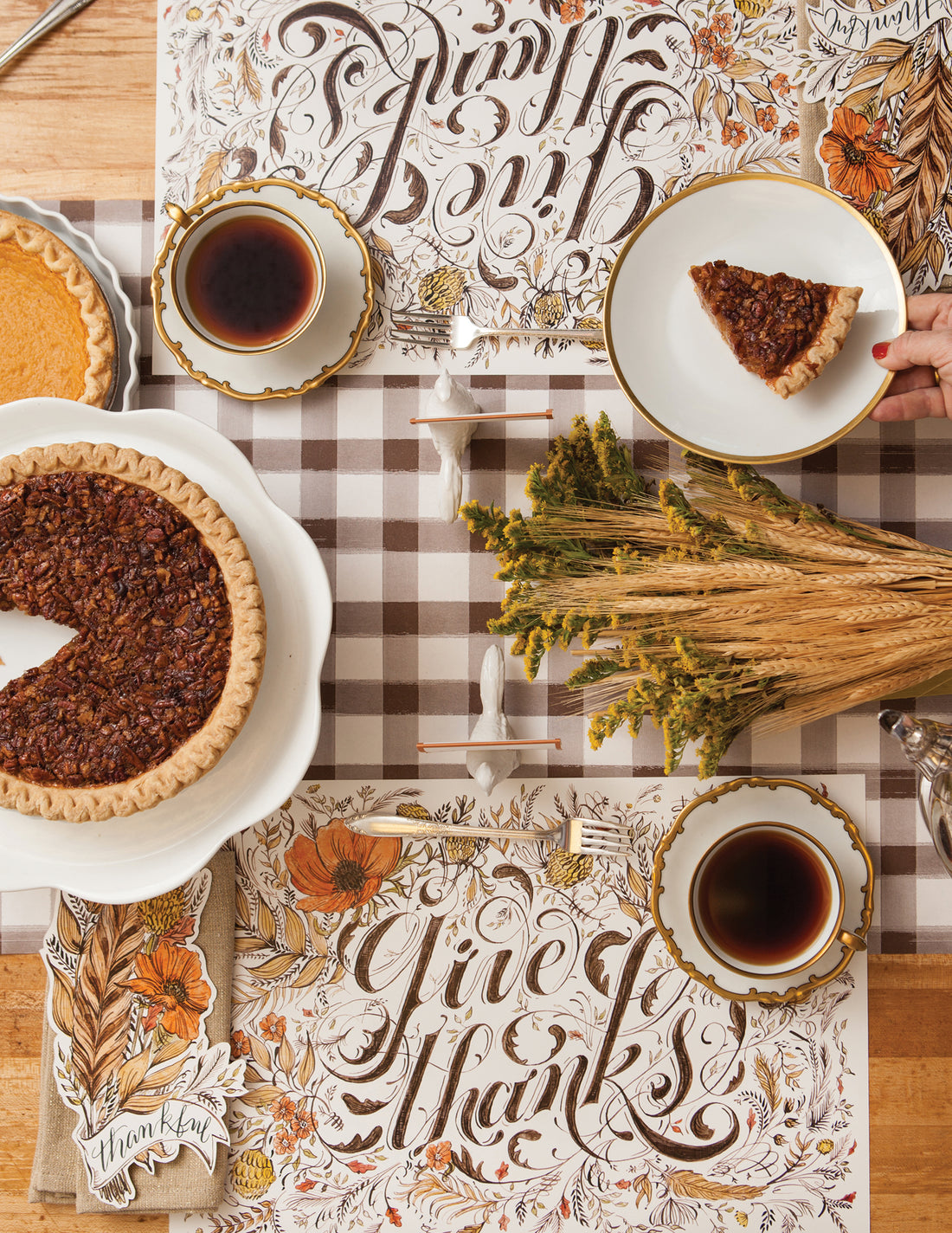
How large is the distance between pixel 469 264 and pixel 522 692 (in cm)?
97

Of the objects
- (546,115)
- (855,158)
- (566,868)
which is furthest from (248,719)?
(855,158)

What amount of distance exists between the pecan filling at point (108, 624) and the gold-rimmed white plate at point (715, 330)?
3.20 ft

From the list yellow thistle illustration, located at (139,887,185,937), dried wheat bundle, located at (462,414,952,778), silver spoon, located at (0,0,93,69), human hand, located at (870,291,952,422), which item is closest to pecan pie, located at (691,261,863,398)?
human hand, located at (870,291,952,422)

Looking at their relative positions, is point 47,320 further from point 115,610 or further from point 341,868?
point 341,868

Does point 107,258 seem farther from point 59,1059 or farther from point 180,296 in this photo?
point 59,1059

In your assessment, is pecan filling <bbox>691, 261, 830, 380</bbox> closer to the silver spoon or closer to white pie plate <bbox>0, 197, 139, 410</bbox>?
white pie plate <bbox>0, 197, 139, 410</bbox>

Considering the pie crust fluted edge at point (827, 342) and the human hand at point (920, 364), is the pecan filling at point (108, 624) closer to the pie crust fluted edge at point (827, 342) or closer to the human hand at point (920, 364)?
the pie crust fluted edge at point (827, 342)

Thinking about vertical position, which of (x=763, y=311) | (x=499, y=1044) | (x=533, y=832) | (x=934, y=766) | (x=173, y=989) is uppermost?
(x=763, y=311)

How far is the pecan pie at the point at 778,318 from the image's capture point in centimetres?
165

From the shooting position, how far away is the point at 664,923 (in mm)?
1808

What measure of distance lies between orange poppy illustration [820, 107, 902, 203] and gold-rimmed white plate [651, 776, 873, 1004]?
1328 mm

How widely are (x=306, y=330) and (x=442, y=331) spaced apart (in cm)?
30

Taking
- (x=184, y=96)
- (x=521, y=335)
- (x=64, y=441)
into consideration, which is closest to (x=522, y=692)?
(x=521, y=335)

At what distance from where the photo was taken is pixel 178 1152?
1811mm
